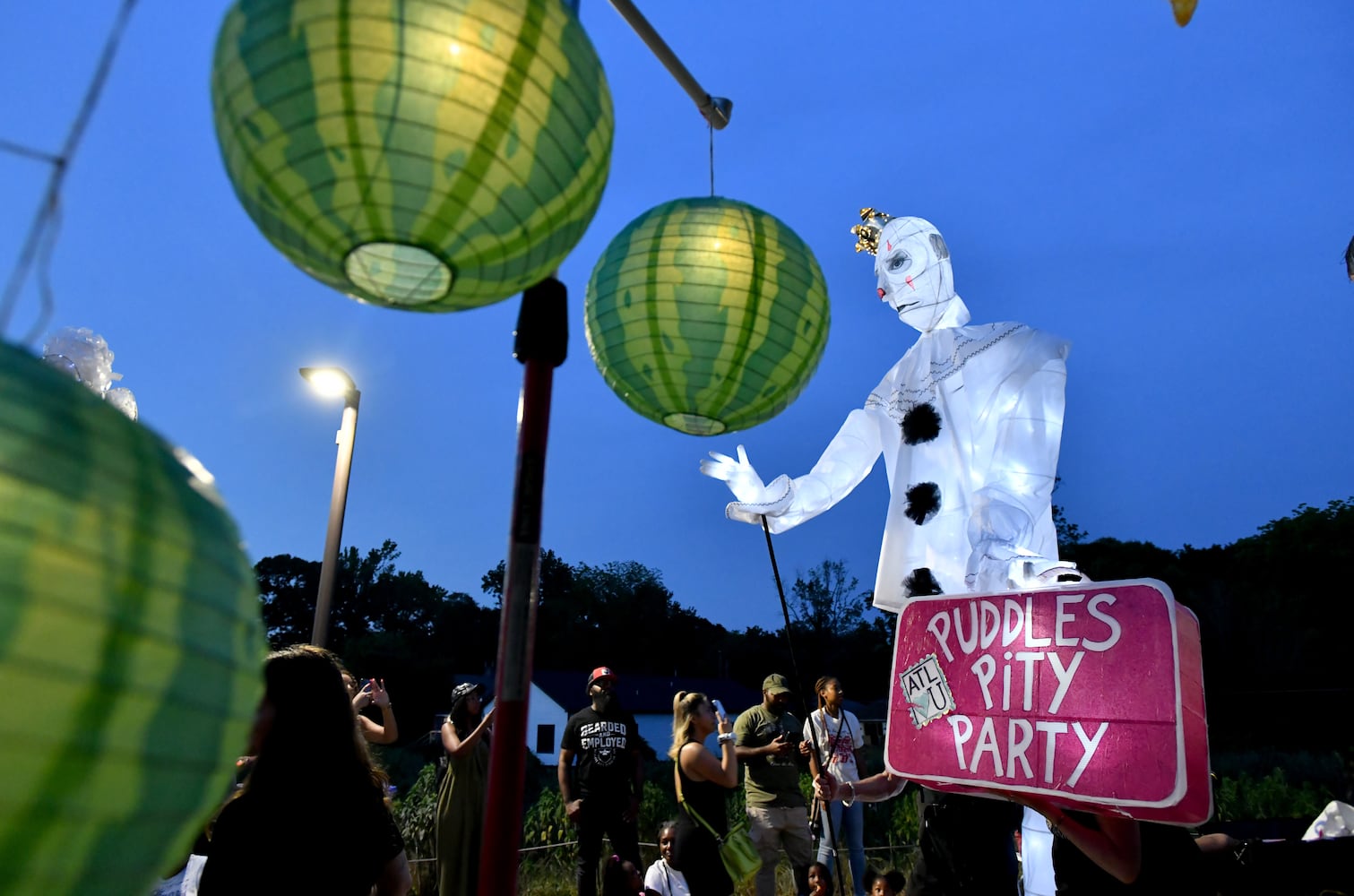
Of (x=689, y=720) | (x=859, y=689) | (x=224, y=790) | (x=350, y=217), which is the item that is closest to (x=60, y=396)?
(x=224, y=790)

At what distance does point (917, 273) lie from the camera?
460 centimetres

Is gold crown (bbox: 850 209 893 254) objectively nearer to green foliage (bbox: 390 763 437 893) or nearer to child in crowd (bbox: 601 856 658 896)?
child in crowd (bbox: 601 856 658 896)

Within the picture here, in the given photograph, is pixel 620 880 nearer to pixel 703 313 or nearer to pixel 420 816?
pixel 703 313

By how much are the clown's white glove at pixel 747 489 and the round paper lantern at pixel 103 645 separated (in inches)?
135

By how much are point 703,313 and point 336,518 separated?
213 inches

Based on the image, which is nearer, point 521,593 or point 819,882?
point 521,593

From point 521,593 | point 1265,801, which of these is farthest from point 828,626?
point 521,593

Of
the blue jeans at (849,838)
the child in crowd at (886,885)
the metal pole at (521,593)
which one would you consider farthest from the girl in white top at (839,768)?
the metal pole at (521,593)

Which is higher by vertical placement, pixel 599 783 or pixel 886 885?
pixel 599 783

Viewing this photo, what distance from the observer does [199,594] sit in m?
0.88

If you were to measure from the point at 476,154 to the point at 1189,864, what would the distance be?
2665mm

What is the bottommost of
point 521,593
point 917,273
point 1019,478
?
point 521,593

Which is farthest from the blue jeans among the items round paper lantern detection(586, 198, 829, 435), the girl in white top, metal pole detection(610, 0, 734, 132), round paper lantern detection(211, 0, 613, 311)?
round paper lantern detection(211, 0, 613, 311)

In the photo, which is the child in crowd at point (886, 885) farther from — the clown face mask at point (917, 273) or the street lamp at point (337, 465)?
the street lamp at point (337, 465)
